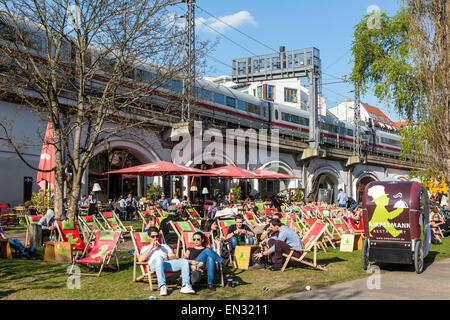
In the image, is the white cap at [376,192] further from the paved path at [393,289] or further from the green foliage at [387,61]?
the green foliage at [387,61]

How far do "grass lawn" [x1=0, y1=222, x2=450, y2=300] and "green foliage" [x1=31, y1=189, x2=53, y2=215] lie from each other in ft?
25.0

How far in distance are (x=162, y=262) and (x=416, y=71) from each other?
16.0 metres

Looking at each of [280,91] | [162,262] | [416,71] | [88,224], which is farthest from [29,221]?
[280,91]

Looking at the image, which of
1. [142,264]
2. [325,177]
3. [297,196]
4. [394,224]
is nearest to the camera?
[142,264]

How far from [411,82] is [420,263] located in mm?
13433

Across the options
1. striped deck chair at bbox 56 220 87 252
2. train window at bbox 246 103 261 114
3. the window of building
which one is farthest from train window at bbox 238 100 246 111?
the window of building

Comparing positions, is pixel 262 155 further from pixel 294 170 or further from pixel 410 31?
pixel 410 31

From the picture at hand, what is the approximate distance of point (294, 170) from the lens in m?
34.1

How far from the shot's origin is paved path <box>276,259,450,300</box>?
21.4 ft

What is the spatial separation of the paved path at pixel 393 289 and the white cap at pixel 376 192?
4.55 ft

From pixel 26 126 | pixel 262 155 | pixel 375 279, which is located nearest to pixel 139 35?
pixel 375 279

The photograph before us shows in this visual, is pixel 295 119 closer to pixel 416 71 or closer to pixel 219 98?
pixel 219 98

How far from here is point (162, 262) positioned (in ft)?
22.7

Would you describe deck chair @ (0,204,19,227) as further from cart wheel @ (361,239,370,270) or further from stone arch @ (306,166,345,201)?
stone arch @ (306,166,345,201)
